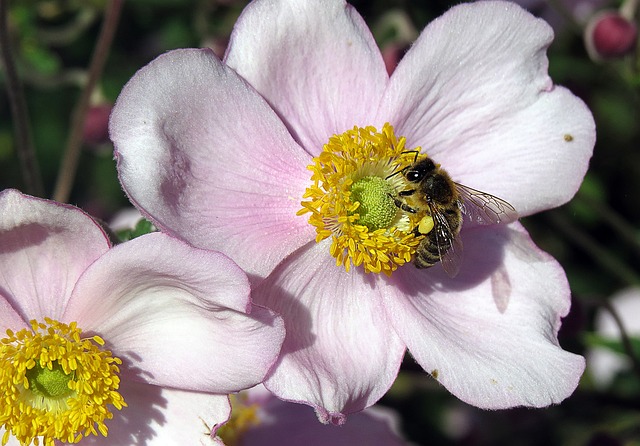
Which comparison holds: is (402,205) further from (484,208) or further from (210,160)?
(210,160)

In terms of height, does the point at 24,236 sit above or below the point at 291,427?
above

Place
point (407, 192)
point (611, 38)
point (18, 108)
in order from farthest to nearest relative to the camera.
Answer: point (611, 38) < point (18, 108) < point (407, 192)

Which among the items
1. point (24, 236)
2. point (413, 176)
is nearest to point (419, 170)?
point (413, 176)

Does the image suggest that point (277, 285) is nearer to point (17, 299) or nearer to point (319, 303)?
point (319, 303)

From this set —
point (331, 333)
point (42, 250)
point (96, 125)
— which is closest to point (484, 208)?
point (331, 333)

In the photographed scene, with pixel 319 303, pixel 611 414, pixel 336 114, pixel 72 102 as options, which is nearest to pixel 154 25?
pixel 72 102

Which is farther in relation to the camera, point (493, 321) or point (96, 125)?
point (96, 125)

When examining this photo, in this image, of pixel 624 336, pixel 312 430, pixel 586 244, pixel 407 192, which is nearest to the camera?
pixel 407 192

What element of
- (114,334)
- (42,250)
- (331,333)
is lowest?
(331,333)
